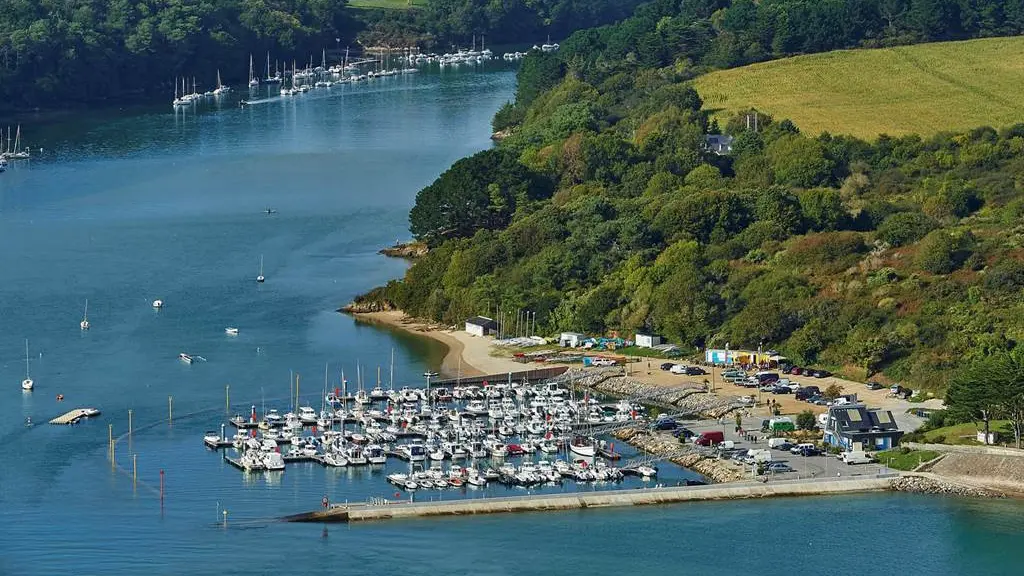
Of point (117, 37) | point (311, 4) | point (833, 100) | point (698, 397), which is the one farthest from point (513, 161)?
point (311, 4)

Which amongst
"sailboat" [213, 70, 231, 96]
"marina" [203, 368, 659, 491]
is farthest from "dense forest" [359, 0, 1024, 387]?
"sailboat" [213, 70, 231, 96]

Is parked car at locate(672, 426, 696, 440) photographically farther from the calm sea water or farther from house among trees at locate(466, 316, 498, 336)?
house among trees at locate(466, 316, 498, 336)

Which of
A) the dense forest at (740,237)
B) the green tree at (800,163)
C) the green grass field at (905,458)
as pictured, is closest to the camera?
the green grass field at (905,458)

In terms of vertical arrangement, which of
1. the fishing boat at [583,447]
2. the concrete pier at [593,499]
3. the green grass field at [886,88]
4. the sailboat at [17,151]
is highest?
the green grass field at [886,88]

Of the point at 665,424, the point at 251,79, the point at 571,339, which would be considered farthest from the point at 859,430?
the point at 251,79

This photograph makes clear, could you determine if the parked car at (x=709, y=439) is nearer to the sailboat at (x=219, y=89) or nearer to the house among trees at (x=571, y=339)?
the house among trees at (x=571, y=339)

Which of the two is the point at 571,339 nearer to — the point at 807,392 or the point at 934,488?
the point at 807,392

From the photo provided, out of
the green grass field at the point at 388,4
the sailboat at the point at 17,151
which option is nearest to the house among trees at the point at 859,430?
the sailboat at the point at 17,151
